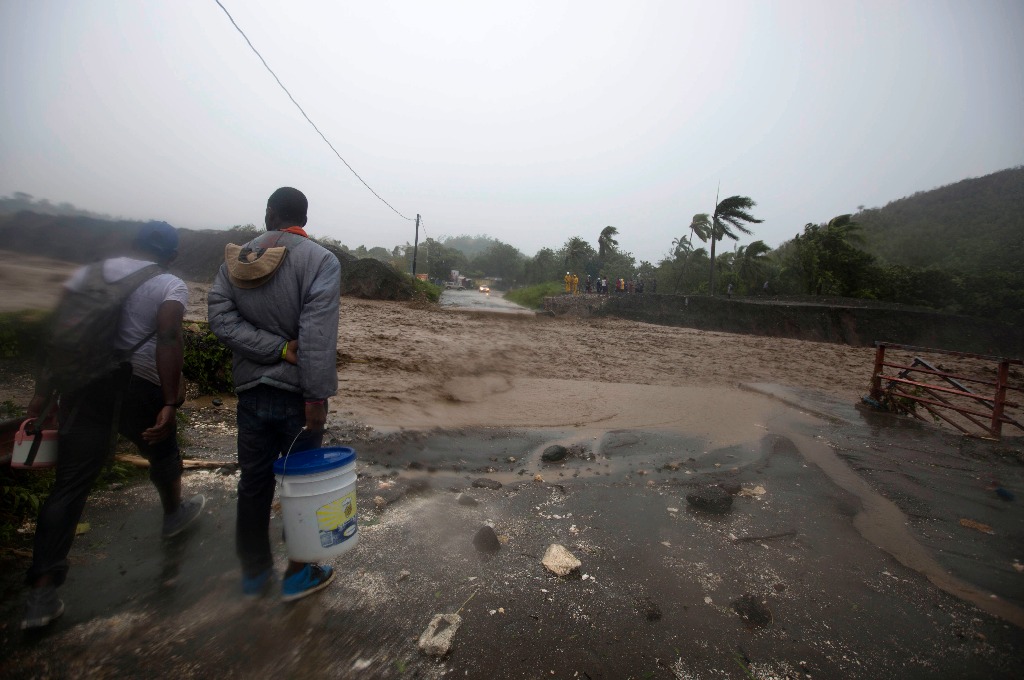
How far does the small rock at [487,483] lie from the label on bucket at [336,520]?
1.66 meters

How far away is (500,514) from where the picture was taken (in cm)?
325

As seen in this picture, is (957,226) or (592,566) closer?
(592,566)

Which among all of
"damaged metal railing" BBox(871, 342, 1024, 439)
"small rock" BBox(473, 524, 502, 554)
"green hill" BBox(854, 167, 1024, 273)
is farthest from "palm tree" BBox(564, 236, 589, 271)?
"small rock" BBox(473, 524, 502, 554)

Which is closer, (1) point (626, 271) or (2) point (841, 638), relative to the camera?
(2) point (841, 638)

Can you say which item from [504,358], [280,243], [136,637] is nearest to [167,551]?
[136,637]

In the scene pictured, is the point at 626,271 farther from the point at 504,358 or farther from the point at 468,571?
the point at 468,571

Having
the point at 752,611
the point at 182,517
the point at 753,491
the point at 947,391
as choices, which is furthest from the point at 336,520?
the point at 947,391

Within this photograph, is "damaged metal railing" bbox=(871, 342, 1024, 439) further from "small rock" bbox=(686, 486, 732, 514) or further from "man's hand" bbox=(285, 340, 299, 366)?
"man's hand" bbox=(285, 340, 299, 366)

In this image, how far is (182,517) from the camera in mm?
2748

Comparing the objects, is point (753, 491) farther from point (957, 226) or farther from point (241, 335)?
point (957, 226)

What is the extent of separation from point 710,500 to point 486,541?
1837 millimetres

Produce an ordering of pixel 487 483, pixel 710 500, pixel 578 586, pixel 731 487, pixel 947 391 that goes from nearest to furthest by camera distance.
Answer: pixel 578 586 < pixel 710 500 < pixel 487 483 < pixel 731 487 < pixel 947 391

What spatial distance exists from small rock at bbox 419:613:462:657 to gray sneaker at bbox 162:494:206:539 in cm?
166

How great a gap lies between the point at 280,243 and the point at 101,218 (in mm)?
1073
